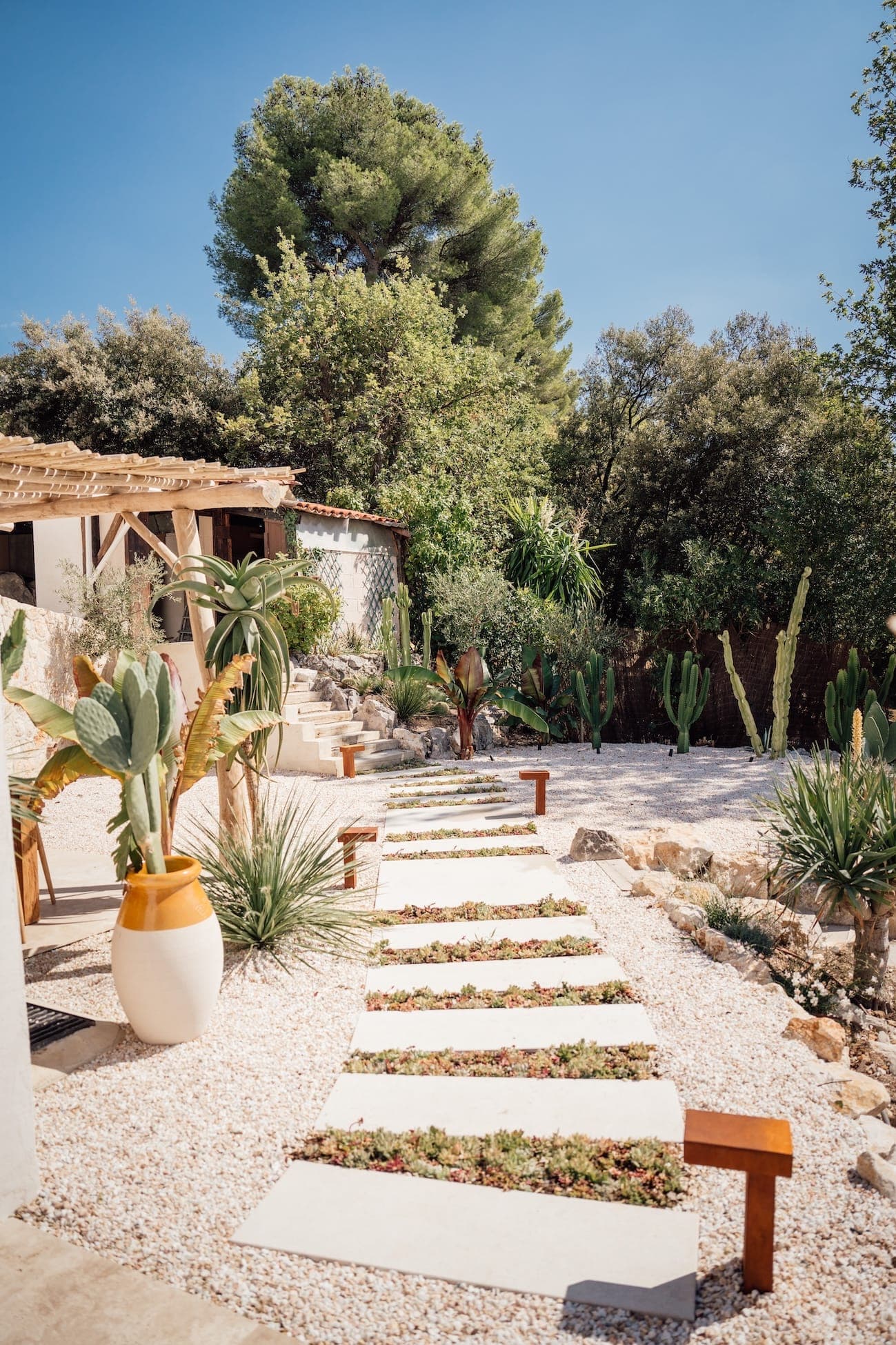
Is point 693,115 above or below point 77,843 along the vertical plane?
above

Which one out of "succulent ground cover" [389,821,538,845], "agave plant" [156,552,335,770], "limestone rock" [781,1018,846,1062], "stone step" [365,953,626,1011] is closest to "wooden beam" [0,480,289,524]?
"agave plant" [156,552,335,770]

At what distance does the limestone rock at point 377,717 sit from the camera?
11.4 metres

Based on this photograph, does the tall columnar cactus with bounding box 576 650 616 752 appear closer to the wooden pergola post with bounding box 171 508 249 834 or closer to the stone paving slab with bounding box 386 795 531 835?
the stone paving slab with bounding box 386 795 531 835

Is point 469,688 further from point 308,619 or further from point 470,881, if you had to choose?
point 470,881

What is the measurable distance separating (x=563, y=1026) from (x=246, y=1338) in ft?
6.19

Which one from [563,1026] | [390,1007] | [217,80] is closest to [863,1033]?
[563,1026]

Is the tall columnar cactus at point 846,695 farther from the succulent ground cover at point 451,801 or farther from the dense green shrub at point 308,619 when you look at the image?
the dense green shrub at point 308,619

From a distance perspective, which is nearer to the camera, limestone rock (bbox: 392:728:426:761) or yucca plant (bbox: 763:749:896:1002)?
yucca plant (bbox: 763:749:896:1002)

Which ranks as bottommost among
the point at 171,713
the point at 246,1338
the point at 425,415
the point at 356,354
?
the point at 246,1338

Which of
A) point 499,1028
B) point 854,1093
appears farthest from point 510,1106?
point 854,1093

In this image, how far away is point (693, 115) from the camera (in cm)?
1192

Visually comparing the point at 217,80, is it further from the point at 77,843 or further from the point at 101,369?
the point at 77,843

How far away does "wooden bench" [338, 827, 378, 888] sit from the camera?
519 centimetres

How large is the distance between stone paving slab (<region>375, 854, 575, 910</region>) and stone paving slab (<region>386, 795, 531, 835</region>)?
1.01 metres
